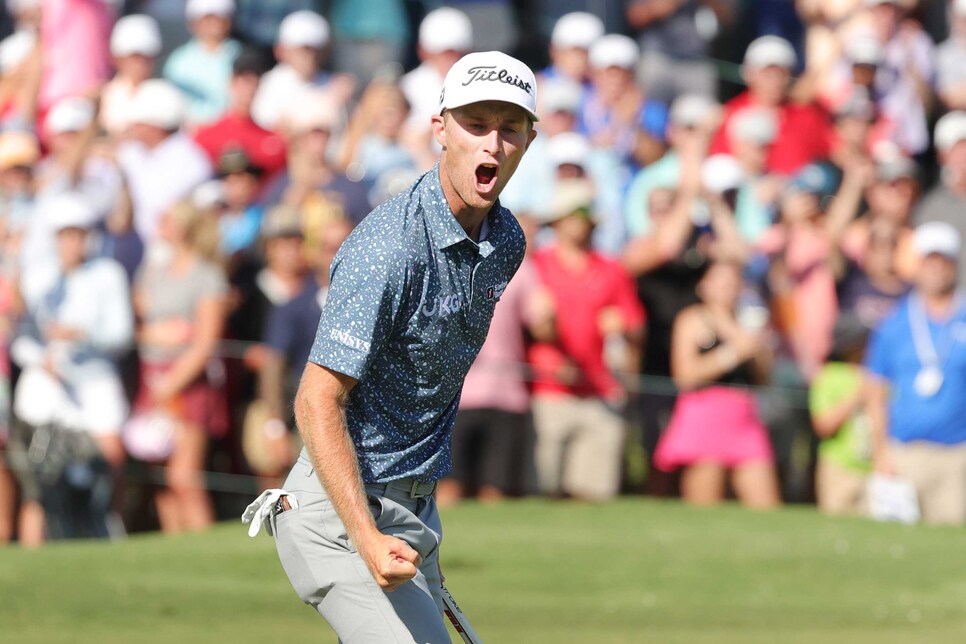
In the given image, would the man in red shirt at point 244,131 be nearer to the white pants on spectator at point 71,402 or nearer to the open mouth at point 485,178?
the white pants on spectator at point 71,402

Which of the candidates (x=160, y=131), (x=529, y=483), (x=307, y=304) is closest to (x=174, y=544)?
(x=307, y=304)

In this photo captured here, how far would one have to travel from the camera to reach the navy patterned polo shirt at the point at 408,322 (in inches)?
162

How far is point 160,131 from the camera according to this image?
12.1 m

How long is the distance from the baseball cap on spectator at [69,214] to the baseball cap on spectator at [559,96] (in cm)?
344

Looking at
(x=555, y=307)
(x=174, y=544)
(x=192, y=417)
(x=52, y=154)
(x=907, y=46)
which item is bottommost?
(x=174, y=544)

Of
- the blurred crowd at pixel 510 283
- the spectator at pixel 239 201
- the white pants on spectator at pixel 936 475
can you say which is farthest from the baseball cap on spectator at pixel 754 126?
the spectator at pixel 239 201

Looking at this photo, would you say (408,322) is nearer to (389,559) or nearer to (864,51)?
(389,559)

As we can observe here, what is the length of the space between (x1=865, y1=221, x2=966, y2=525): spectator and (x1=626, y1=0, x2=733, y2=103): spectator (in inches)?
117

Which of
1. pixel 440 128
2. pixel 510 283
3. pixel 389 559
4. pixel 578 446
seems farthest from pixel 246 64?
pixel 389 559

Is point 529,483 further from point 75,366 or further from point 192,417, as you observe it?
point 75,366

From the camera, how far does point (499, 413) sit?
1102 centimetres

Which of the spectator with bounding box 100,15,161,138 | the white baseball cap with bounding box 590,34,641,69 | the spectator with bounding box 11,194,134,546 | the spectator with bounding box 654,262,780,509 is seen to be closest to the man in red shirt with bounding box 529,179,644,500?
the spectator with bounding box 654,262,780,509

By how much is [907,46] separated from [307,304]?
19.3ft

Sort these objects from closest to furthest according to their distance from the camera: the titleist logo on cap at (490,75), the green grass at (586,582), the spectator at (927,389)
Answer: the titleist logo on cap at (490,75) → the green grass at (586,582) → the spectator at (927,389)
